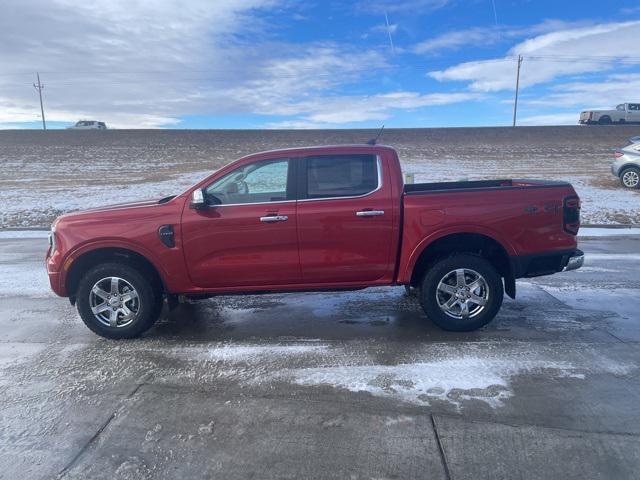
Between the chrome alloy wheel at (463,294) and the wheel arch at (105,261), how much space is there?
2.82 m

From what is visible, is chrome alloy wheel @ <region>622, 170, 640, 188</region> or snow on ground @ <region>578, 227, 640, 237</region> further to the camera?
chrome alloy wheel @ <region>622, 170, 640, 188</region>

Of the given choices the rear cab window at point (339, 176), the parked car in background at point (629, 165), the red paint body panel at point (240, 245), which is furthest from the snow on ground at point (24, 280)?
the parked car in background at point (629, 165)

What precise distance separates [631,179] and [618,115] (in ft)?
83.7

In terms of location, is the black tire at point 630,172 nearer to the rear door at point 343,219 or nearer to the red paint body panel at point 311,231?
the red paint body panel at point 311,231

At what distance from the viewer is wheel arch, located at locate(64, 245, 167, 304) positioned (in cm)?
480

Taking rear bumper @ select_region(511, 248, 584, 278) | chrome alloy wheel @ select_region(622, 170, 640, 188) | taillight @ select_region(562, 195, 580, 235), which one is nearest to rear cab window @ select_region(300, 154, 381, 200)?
rear bumper @ select_region(511, 248, 584, 278)

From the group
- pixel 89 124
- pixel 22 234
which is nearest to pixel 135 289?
pixel 22 234

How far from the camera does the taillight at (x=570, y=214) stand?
189 inches

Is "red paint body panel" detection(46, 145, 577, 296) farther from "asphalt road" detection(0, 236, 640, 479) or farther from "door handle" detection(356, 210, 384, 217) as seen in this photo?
"asphalt road" detection(0, 236, 640, 479)

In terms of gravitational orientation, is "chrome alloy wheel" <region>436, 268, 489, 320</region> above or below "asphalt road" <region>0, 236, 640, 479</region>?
above

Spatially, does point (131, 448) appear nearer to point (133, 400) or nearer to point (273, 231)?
point (133, 400)

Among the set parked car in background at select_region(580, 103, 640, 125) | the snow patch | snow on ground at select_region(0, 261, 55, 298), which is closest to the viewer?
the snow patch

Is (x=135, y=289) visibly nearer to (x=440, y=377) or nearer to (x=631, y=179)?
(x=440, y=377)

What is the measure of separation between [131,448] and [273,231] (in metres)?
2.29
